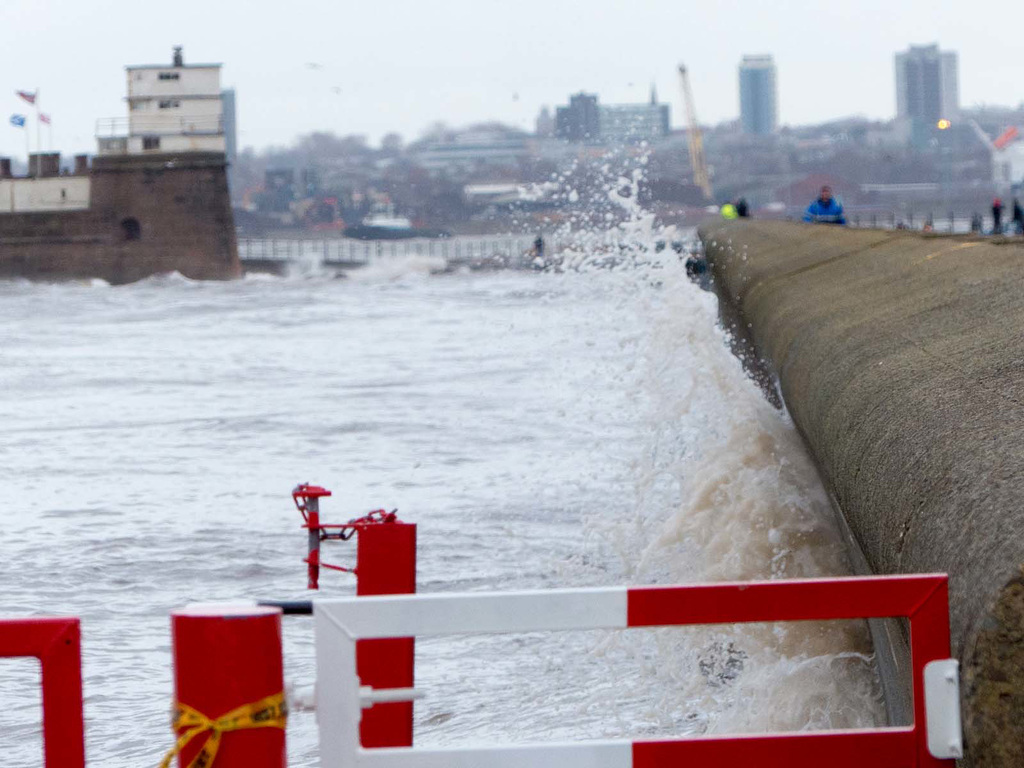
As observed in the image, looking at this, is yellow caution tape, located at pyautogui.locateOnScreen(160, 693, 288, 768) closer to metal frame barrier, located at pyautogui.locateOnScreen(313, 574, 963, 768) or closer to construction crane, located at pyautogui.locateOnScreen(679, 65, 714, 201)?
metal frame barrier, located at pyautogui.locateOnScreen(313, 574, 963, 768)

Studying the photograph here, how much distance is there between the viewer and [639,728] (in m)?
5.59

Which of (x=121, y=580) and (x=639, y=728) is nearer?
(x=639, y=728)

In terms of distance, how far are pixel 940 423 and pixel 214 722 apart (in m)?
1.57

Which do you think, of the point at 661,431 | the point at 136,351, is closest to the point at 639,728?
the point at 661,431

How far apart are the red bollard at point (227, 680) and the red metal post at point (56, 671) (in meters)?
0.29

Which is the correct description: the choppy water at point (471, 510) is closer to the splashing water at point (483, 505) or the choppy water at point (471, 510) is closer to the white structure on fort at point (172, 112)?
the splashing water at point (483, 505)

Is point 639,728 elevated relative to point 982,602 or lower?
lower

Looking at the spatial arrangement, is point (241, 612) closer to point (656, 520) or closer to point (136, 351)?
point (656, 520)

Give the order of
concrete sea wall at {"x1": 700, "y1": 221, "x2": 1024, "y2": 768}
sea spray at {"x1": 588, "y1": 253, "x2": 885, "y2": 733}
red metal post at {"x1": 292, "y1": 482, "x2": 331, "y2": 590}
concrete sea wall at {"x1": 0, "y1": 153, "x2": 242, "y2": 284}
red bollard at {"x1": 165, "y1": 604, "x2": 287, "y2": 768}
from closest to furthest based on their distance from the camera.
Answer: concrete sea wall at {"x1": 700, "y1": 221, "x2": 1024, "y2": 768} < red bollard at {"x1": 165, "y1": 604, "x2": 287, "y2": 768} < red metal post at {"x1": 292, "y1": 482, "x2": 331, "y2": 590} < sea spray at {"x1": 588, "y1": 253, "x2": 885, "y2": 733} < concrete sea wall at {"x1": 0, "y1": 153, "x2": 242, "y2": 284}

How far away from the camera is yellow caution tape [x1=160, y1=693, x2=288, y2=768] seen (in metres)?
2.48

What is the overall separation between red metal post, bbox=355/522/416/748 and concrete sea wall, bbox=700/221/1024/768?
1.13 m

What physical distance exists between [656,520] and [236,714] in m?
6.81

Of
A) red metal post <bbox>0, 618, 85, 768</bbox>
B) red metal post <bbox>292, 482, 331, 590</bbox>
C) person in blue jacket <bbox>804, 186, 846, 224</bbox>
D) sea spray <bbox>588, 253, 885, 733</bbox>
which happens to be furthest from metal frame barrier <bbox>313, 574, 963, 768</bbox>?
person in blue jacket <bbox>804, 186, 846, 224</bbox>

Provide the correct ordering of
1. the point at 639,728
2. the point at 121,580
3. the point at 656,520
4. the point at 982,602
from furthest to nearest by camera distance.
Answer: the point at 656,520
the point at 121,580
the point at 639,728
the point at 982,602
